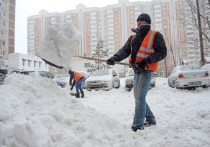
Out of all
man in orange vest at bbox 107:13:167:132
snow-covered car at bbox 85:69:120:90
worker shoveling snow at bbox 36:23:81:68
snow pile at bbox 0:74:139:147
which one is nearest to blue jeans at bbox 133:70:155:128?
man in orange vest at bbox 107:13:167:132

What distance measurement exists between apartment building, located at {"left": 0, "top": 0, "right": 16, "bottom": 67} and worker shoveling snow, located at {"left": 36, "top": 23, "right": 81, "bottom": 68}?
1498 inches

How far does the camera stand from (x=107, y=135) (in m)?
2.17

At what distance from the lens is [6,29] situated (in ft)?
124

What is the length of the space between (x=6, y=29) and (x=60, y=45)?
42.3 m

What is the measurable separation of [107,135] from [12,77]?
78.7 inches

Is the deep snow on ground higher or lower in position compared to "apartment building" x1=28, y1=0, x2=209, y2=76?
lower

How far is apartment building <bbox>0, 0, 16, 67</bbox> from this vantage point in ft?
120

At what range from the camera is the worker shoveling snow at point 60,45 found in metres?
3.19

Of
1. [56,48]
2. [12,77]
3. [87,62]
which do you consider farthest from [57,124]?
[87,62]

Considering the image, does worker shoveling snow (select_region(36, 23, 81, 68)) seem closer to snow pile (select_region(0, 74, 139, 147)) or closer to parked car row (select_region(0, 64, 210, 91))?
snow pile (select_region(0, 74, 139, 147))

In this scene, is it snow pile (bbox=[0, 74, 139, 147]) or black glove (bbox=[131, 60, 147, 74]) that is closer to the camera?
snow pile (bbox=[0, 74, 139, 147])

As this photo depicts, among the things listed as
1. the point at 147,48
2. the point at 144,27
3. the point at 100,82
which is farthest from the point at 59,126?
the point at 100,82

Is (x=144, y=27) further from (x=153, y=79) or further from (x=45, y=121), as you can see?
(x=153, y=79)

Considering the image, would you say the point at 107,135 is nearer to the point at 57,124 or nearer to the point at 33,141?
the point at 57,124
